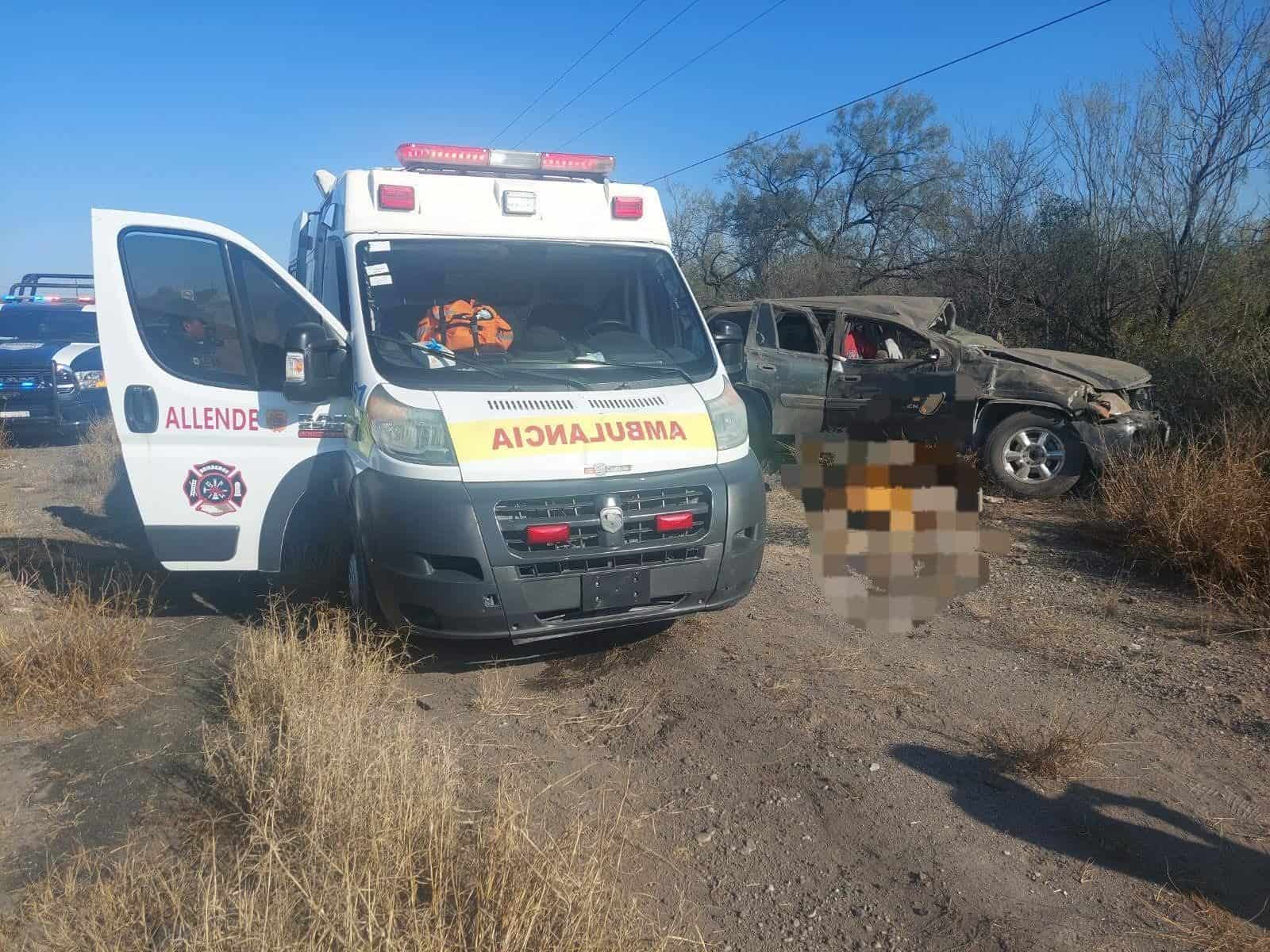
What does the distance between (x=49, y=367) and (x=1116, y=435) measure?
39.4 ft

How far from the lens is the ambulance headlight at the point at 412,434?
4430mm

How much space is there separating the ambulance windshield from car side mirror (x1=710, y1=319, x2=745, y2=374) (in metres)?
0.20

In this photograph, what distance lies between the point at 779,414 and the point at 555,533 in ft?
20.2

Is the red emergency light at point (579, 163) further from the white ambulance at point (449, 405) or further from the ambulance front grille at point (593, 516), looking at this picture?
the ambulance front grille at point (593, 516)

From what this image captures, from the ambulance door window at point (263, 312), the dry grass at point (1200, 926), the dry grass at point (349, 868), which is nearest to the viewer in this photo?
the dry grass at point (349, 868)

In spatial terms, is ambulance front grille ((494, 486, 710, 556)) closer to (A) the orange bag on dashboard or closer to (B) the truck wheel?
(A) the orange bag on dashboard

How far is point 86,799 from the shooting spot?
3686 mm

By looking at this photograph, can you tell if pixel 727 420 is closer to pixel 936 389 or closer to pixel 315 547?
pixel 315 547

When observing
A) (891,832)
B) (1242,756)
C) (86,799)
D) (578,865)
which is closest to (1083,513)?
(1242,756)

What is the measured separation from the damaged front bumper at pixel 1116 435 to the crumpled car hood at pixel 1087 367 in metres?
0.34

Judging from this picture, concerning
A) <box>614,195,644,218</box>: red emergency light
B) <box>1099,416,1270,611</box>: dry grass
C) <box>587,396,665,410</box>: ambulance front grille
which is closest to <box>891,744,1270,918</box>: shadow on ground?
<box>587,396,665,410</box>: ambulance front grille

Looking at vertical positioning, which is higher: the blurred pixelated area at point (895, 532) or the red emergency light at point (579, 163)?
the red emergency light at point (579, 163)

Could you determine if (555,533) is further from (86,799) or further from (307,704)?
(86,799)

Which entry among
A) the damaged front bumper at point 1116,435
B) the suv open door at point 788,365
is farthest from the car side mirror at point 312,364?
the damaged front bumper at point 1116,435
